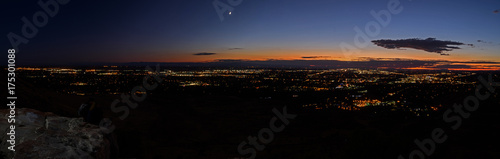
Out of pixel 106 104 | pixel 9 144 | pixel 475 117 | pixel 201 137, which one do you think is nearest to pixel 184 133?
pixel 201 137

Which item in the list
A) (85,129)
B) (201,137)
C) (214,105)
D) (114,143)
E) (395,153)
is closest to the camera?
(85,129)

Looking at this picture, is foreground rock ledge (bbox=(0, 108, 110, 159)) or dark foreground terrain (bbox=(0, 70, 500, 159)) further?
dark foreground terrain (bbox=(0, 70, 500, 159))

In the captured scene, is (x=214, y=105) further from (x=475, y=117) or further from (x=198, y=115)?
(x=475, y=117)

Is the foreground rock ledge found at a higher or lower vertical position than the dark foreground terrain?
higher

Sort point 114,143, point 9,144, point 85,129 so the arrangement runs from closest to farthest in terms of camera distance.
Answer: point 9,144
point 85,129
point 114,143

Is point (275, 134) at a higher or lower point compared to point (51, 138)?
lower

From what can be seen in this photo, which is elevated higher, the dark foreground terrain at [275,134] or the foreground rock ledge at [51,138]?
the foreground rock ledge at [51,138]

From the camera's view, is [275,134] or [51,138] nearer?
[51,138]

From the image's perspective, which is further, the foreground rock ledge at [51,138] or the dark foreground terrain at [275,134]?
the dark foreground terrain at [275,134]
